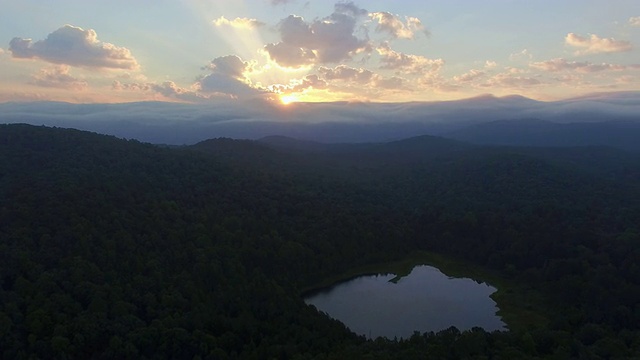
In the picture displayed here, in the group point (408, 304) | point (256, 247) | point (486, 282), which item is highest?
point (256, 247)

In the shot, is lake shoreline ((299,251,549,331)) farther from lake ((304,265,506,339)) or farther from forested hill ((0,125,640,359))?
forested hill ((0,125,640,359))

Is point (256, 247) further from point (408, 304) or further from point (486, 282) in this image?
point (486, 282)

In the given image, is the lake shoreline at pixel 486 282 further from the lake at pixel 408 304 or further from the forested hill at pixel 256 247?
the forested hill at pixel 256 247

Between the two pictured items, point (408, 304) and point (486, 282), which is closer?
point (408, 304)

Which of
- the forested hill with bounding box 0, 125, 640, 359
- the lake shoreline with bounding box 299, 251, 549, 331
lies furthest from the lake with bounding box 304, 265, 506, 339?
the forested hill with bounding box 0, 125, 640, 359

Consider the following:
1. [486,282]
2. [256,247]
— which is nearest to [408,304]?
[486,282]
